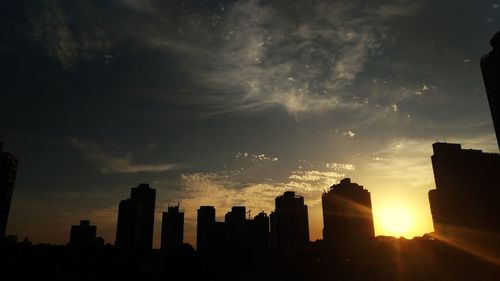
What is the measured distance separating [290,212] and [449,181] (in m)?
71.7

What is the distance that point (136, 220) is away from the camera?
148 metres

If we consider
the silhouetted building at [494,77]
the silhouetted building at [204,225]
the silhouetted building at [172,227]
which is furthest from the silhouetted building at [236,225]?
the silhouetted building at [494,77]

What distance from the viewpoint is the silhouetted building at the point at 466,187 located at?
154m

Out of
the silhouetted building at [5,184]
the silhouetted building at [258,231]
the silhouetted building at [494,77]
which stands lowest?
the silhouetted building at [258,231]

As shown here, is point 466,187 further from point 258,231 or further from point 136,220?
point 136,220

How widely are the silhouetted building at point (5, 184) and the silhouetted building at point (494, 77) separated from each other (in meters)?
146

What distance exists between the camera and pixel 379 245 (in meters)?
116

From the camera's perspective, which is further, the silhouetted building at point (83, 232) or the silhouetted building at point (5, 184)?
the silhouetted building at point (83, 232)

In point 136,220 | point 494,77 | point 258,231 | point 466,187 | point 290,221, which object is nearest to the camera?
point 494,77

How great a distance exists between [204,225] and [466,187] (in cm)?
11171

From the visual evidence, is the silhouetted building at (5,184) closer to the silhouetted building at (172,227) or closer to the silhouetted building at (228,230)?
the silhouetted building at (172,227)

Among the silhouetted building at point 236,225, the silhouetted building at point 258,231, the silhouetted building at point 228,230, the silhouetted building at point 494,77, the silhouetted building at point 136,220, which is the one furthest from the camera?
the silhouetted building at point 258,231

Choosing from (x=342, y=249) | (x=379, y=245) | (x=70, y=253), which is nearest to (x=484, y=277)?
(x=379, y=245)

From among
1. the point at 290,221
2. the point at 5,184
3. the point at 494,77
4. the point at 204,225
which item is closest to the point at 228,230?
the point at 204,225
